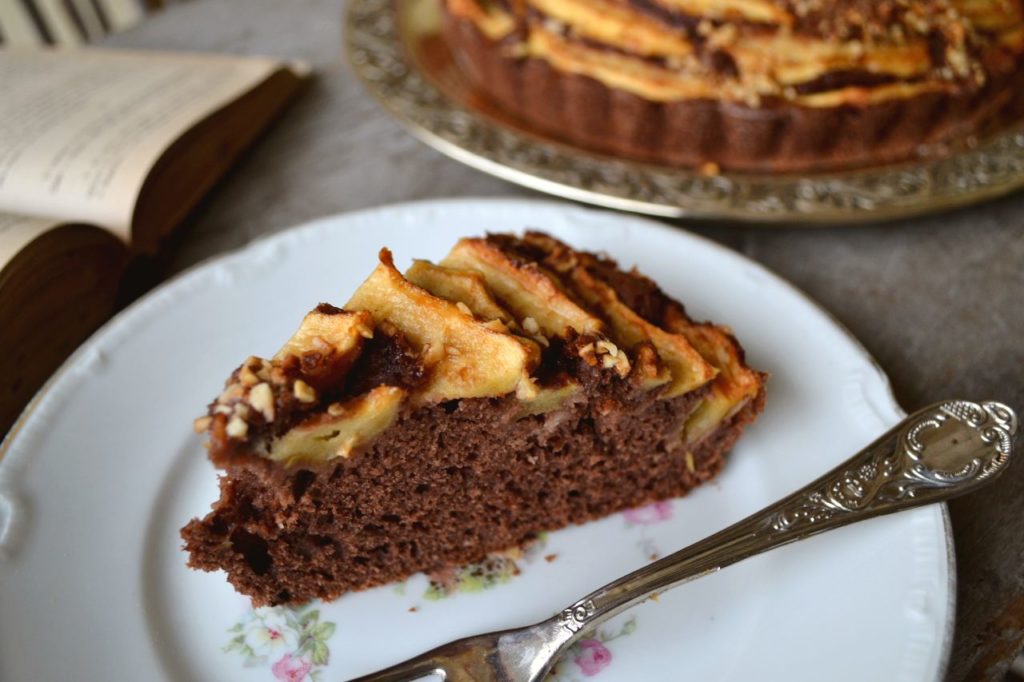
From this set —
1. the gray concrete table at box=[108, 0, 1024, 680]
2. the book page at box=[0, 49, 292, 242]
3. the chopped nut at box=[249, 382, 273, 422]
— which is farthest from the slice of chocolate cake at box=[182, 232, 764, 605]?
the book page at box=[0, 49, 292, 242]

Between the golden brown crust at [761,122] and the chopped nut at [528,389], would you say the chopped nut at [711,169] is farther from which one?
the chopped nut at [528,389]

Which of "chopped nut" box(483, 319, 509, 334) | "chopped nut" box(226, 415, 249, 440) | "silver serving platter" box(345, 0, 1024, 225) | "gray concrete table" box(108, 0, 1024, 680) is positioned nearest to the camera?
"chopped nut" box(226, 415, 249, 440)

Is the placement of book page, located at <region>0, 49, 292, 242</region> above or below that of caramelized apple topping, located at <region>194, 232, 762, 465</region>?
above

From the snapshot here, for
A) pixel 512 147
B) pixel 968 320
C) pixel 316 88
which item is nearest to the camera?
pixel 968 320

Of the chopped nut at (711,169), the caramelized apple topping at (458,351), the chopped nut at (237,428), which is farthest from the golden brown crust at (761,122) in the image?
the chopped nut at (237,428)

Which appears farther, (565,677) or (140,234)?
(140,234)

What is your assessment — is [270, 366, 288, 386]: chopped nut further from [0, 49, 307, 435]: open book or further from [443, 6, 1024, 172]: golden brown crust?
[443, 6, 1024, 172]: golden brown crust

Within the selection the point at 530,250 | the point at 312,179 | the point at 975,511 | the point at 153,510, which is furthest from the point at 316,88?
the point at 975,511

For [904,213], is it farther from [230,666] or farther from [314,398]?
[230,666]
